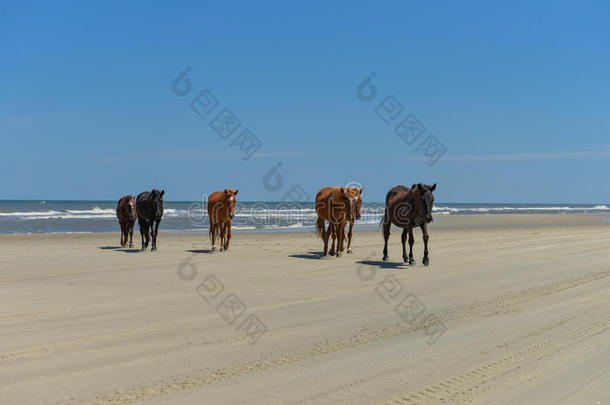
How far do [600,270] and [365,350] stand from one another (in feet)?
30.9

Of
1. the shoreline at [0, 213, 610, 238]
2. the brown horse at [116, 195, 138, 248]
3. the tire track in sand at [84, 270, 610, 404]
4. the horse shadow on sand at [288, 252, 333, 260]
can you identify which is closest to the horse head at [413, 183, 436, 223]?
the horse shadow on sand at [288, 252, 333, 260]

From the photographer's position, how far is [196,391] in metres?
4.71

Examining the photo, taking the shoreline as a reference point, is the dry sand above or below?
below

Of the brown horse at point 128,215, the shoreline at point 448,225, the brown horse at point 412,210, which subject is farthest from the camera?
the shoreline at point 448,225

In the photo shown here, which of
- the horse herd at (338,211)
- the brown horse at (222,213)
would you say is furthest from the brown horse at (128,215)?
the brown horse at (222,213)

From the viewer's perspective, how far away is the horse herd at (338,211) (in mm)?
14453

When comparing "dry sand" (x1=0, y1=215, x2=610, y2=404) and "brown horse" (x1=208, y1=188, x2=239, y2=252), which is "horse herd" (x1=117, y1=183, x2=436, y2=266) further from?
"dry sand" (x1=0, y1=215, x2=610, y2=404)

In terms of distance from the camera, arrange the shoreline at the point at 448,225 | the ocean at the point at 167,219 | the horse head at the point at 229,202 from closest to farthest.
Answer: the horse head at the point at 229,202 < the shoreline at the point at 448,225 < the ocean at the point at 167,219

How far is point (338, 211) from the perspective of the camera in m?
16.2

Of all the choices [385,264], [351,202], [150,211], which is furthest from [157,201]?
[385,264]

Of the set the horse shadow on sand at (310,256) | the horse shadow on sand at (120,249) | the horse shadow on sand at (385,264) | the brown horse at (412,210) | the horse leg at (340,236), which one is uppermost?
the brown horse at (412,210)

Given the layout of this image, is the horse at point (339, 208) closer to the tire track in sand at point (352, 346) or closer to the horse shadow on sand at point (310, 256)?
the horse shadow on sand at point (310, 256)

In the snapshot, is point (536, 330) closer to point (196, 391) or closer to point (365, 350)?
point (365, 350)

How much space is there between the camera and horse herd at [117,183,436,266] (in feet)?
47.4
